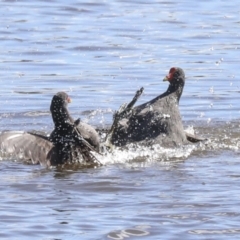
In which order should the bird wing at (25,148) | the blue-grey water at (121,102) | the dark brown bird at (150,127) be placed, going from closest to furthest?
the blue-grey water at (121,102)
the bird wing at (25,148)
the dark brown bird at (150,127)

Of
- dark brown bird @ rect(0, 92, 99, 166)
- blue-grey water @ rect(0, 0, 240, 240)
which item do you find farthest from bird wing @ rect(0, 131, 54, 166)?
blue-grey water @ rect(0, 0, 240, 240)

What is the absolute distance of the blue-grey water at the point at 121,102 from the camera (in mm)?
7739

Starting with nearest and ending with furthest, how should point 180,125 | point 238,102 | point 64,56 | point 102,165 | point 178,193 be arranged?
point 178,193
point 102,165
point 180,125
point 238,102
point 64,56

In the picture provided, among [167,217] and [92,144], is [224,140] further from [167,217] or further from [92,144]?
[167,217]

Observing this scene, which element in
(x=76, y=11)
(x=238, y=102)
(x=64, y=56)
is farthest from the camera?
(x=76, y=11)

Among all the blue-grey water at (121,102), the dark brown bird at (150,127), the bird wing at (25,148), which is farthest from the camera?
the dark brown bird at (150,127)

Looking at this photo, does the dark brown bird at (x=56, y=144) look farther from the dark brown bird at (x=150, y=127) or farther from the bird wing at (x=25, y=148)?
the dark brown bird at (x=150, y=127)

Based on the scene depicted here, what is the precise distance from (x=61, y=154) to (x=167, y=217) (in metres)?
2.36

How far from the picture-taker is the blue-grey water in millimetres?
7739

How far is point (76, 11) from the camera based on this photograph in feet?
67.0

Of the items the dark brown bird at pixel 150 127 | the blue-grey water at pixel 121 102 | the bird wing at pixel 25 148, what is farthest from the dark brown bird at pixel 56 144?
the dark brown bird at pixel 150 127

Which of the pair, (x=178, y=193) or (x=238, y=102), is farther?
(x=238, y=102)

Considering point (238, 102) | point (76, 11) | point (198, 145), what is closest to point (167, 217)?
point (198, 145)

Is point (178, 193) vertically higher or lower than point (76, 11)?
lower
